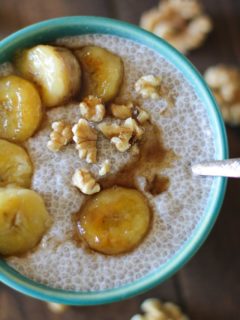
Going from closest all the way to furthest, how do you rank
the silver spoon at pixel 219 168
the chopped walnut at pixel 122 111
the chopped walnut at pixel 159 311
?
the silver spoon at pixel 219 168, the chopped walnut at pixel 122 111, the chopped walnut at pixel 159 311

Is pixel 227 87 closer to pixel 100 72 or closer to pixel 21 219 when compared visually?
pixel 100 72

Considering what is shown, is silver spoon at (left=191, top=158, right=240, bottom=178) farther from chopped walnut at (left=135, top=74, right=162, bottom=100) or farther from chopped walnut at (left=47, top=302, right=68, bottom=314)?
chopped walnut at (left=47, top=302, right=68, bottom=314)

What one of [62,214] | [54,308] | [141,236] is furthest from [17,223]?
A: [54,308]

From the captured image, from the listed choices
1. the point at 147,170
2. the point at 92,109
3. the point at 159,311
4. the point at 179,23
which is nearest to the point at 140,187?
the point at 147,170

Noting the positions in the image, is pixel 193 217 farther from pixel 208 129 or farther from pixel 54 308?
pixel 54 308

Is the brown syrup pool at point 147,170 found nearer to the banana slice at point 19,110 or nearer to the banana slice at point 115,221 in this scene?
the banana slice at point 115,221

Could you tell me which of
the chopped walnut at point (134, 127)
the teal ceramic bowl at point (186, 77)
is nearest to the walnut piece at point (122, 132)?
the chopped walnut at point (134, 127)

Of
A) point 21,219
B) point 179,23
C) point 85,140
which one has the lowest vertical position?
point 21,219

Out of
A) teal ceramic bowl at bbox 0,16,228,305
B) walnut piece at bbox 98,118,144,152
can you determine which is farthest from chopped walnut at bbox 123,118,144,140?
teal ceramic bowl at bbox 0,16,228,305
